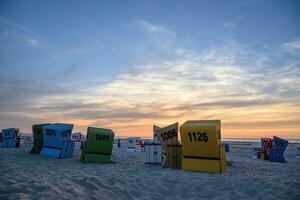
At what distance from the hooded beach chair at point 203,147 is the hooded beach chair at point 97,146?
18.2ft

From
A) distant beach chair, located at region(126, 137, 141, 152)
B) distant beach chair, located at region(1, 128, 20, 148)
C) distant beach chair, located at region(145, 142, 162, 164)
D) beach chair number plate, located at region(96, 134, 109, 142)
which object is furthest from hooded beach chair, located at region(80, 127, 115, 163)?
distant beach chair, located at region(126, 137, 141, 152)

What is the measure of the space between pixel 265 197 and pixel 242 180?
1.81 meters

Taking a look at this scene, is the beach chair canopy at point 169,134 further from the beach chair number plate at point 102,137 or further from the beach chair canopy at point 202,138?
the beach chair number plate at point 102,137

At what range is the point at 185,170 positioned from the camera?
12688 mm

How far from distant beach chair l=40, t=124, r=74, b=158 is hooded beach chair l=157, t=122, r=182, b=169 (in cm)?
625

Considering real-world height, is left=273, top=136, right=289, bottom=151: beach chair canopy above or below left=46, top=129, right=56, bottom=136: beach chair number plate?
below

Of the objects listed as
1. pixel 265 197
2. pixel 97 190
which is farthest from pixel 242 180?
pixel 97 190

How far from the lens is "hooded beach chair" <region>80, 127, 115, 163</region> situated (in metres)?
16.2

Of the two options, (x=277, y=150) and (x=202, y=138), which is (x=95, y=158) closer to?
(x=202, y=138)

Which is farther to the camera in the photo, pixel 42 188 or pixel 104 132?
pixel 104 132

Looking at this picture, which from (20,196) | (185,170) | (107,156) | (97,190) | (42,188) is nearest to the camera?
(20,196)

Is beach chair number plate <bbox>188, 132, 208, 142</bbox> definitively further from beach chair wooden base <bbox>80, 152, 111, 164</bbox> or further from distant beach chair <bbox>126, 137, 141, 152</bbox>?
distant beach chair <bbox>126, 137, 141, 152</bbox>

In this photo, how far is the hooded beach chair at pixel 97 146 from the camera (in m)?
16.2

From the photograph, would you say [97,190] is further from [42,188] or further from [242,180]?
[242,180]
